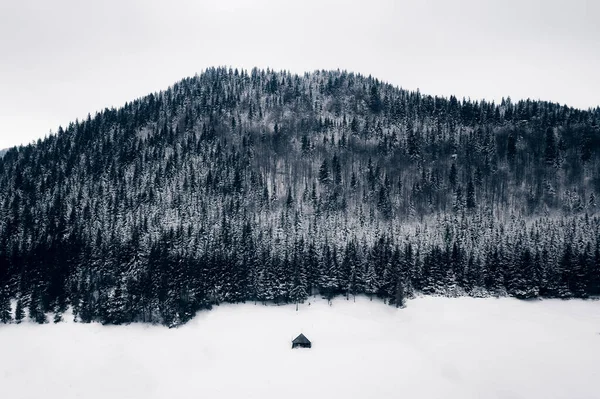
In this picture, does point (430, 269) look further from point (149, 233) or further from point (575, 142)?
point (575, 142)

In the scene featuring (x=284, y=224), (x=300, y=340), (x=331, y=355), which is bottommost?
(x=331, y=355)

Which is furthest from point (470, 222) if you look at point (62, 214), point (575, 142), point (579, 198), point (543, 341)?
point (62, 214)

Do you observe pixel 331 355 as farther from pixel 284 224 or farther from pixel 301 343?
pixel 284 224

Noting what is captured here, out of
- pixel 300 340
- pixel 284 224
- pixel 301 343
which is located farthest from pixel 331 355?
pixel 284 224

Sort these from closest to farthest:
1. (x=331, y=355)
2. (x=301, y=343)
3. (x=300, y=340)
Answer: (x=331, y=355) < (x=301, y=343) < (x=300, y=340)

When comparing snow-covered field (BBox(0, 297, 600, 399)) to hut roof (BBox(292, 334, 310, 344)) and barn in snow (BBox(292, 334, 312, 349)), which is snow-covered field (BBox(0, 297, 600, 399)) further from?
hut roof (BBox(292, 334, 310, 344))

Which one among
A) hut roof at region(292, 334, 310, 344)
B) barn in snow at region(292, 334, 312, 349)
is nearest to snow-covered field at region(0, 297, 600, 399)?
barn in snow at region(292, 334, 312, 349)
